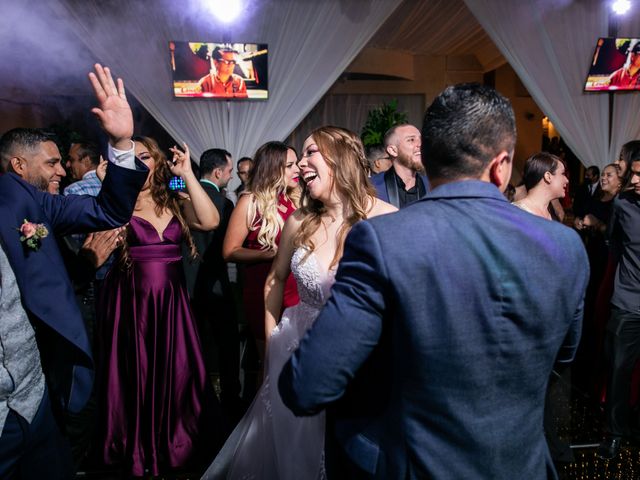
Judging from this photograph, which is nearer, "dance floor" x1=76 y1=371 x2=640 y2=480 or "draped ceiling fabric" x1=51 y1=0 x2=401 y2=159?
"dance floor" x1=76 y1=371 x2=640 y2=480

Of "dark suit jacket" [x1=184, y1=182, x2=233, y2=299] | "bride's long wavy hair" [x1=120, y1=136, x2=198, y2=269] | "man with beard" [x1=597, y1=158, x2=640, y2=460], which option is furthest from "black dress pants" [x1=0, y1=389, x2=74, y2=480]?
"man with beard" [x1=597, y1=158, x2=640, y2=460]

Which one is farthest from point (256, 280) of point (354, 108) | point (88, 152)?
point (354, 108)

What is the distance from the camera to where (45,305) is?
5.56ft

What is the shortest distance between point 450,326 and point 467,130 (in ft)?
1.36

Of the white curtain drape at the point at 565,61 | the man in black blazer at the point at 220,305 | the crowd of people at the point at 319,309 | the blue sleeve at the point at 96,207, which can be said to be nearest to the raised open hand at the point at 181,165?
the crowd of people at the point at 319,309

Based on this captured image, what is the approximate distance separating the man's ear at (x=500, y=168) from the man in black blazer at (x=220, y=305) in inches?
111

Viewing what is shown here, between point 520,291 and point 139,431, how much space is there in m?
2.52

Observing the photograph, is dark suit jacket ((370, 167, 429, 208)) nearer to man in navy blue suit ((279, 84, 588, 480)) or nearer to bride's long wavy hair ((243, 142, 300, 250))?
bride's long wavy hair ((243, 142, 300, 250))

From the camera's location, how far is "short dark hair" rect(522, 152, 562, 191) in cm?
292

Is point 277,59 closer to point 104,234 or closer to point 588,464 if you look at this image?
point 104,234

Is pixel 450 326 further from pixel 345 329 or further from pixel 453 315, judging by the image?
pixel 345 329

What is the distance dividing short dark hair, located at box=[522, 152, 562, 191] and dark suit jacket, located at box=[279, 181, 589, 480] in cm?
197

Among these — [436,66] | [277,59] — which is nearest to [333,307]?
[277,59]

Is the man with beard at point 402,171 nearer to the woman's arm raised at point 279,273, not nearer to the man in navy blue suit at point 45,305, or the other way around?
the woman's arm raised at point 279,273
